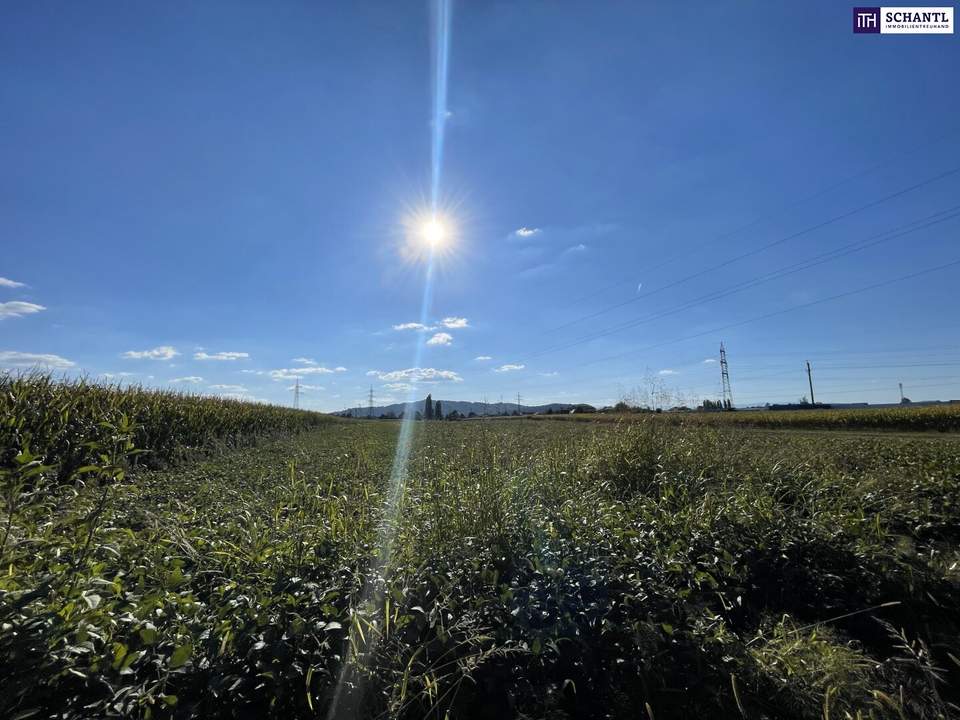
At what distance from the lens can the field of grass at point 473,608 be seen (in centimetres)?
165

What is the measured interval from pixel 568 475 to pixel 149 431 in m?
9.71

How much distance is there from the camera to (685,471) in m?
5.51

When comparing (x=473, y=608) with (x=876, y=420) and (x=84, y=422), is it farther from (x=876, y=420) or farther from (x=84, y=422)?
(x=876, y=420)

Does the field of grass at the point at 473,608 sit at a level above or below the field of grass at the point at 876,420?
below

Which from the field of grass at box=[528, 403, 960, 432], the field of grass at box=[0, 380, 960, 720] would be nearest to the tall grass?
the field of grass at box=[0, 380, 960, 720]

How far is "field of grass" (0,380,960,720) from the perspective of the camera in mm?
1652

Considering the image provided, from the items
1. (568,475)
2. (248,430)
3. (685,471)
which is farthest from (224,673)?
(248,430)

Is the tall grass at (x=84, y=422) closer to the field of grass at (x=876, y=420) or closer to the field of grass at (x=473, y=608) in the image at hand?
the field of grass at (x=473, y=608)

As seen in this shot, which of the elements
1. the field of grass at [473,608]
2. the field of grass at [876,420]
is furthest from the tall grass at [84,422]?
the field of grass at [876,420]

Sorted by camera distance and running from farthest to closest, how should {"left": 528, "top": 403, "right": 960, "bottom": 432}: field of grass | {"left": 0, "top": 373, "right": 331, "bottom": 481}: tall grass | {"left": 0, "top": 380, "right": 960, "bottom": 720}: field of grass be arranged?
{"left": 528, "top": 403, "right": 960, "bottom": 432}: field of grass
{"left": 0, "top": 373, "right": 331, "bottom": 481}: tall grass
{"left": 0, "top": 380, "right": 960, "bottom": 720}: field of grass

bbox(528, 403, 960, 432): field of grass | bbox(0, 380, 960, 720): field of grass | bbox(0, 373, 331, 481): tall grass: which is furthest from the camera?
bbox(528, 403, 960, 432): field of grass

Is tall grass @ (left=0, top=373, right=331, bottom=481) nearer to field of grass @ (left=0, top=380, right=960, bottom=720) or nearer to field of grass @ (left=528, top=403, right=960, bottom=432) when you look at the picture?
field of grass @ (left=0, top=380, right=960, bottom=720)

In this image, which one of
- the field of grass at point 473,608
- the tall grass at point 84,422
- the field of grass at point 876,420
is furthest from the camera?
the field of grass at point 876,420

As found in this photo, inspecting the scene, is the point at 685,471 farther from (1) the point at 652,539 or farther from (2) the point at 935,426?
(2) the point at 935,426
